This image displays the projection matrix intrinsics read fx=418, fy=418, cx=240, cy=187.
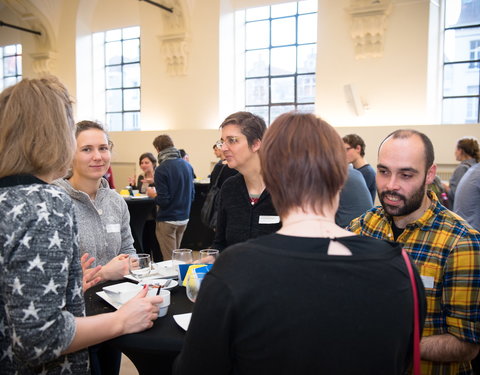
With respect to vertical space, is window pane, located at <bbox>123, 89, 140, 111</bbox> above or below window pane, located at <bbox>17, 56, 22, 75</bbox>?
below

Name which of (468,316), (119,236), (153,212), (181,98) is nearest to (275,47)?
(181,98)

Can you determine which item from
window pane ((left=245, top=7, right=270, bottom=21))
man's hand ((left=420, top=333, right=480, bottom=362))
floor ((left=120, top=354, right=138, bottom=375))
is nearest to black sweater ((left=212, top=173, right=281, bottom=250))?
man's hand ((left=420, top=333, right=480, bottom=362))

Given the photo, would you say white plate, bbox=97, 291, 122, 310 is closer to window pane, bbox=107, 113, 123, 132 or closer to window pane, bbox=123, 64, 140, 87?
window pane, bbox=123, 64, 140, 87

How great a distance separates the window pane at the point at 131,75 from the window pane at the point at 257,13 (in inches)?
135

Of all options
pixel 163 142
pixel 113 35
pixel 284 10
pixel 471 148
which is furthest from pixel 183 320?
pixel 113 35

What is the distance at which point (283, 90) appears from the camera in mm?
9883

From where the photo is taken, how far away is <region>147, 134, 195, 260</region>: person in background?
4824mm

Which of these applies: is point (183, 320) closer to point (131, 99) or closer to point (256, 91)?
point (256, 91)

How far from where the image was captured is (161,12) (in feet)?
32.1

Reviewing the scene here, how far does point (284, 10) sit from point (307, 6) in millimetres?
576

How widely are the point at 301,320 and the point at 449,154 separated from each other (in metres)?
7.29

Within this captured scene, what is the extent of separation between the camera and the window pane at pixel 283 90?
978 cm

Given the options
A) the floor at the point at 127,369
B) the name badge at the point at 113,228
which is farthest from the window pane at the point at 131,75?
the name badge at the point at 113,228

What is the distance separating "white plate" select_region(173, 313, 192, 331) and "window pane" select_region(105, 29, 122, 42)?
1166cm
